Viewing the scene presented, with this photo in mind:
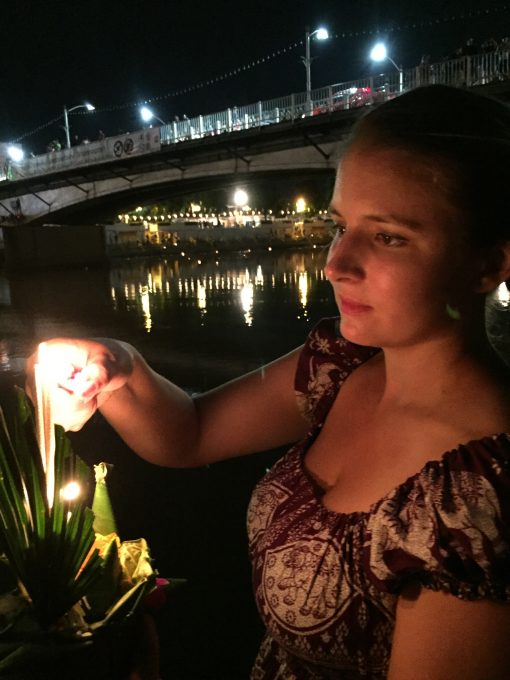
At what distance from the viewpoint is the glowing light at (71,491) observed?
1.02 meters

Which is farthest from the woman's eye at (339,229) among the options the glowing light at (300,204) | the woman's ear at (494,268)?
the glowing light at (300,204)

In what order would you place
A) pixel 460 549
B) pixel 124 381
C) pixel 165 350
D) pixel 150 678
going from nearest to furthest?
pixel 460 549
pixel 150 678
pixel 124 381
pixel 165 350

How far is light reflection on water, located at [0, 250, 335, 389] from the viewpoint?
A: 9.00 m

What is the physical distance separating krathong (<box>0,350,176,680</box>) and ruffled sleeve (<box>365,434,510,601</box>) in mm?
465

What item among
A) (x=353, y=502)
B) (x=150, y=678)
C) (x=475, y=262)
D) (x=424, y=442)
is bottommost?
(x=150, y=678)

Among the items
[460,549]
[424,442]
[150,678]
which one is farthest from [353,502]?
[150,678]

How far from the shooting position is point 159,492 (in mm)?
4492

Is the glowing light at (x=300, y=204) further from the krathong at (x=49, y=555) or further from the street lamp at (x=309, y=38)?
the krathong at (x=49, y=555)

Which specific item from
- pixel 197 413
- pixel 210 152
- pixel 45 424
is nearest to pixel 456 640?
pixel 45 424

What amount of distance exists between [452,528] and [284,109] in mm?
23483

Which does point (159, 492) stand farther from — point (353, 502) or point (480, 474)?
point (480, 474)

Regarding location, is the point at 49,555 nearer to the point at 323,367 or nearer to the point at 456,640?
the point at 456,640

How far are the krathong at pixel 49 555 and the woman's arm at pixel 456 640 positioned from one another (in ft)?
1.63

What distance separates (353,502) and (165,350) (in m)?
8.45
